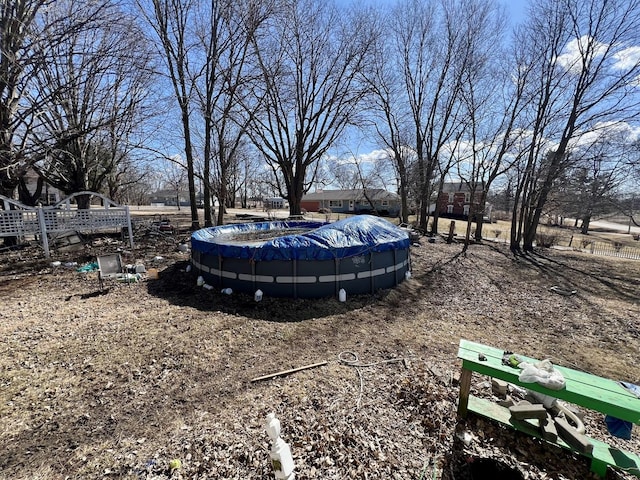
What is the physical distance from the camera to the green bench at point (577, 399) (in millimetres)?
1939

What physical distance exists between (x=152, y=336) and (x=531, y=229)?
16296mm

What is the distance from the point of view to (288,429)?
95.0 inches

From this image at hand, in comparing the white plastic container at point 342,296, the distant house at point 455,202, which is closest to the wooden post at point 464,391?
the white plastic container at point 342,296

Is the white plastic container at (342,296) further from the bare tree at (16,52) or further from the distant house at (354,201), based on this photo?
the distant house at (354,201)

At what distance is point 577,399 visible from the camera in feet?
6.65

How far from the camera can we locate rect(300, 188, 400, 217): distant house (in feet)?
126

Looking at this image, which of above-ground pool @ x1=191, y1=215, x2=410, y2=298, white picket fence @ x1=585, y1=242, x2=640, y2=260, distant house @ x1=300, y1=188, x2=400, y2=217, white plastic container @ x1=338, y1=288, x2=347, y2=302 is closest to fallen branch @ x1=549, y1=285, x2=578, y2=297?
above-ground pool @ x1=191, y1=215, x2=410, y2=298

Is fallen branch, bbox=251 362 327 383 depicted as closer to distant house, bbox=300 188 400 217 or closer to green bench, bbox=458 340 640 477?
green bench, bbox=458 340 640 477

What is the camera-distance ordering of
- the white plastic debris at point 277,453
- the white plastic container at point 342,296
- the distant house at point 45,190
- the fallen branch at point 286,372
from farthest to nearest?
the distant house at point 45,190
the white plastic container at point 342,296
the fallen branch at point 286,372
the white plastic debris at point 277,453

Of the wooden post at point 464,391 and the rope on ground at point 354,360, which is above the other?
the wooden post at point 464,391

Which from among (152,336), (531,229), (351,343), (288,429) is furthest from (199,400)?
(531,229)

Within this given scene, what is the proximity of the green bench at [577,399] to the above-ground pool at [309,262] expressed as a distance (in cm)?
337

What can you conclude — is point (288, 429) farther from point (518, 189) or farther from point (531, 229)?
point (518, 189)

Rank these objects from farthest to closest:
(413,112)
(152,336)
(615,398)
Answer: (413,112) < (152,336) < (615,398)
